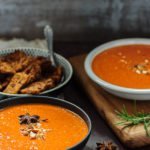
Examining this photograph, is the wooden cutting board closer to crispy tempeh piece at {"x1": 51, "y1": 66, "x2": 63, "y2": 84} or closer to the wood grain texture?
crispy tempeh piece at {"x1": 51, "y1": 66, "x2": 63, "y2": 84}

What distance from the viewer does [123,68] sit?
146 cm

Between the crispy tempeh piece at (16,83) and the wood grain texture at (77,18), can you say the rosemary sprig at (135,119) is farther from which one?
the wood grain texture at (77,18)

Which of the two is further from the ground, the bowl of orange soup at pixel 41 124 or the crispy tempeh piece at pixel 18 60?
the bowl of orange soup at pixel 41 124

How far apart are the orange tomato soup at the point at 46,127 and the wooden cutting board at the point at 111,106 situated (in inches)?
4.9

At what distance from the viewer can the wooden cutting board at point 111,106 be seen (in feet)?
4.20

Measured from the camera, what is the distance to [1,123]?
4.02ft

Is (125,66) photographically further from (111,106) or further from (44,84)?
(44,84)

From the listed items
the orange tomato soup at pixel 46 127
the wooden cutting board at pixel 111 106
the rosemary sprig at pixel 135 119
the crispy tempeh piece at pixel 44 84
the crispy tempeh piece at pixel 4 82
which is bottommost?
the wooden cutting board at pixel 111 106

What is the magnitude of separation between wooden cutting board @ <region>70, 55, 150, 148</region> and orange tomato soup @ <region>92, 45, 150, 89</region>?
60 millimetres

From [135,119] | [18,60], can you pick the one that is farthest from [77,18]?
[135,119]

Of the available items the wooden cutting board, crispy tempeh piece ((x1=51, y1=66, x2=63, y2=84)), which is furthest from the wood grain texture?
crispy tempeh piece ((x1=51, y1=66, x2=63, y2=84))

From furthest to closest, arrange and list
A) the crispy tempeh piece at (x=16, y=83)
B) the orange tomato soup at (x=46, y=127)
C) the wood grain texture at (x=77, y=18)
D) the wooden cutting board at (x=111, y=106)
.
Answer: the wood grain texture at (x=77, y=18) < the crispy tempeh piece at (x=16, y=83) < the wooden cutting board at (x=111, y=106) < the orange tomato soup at (x=46, y=127)

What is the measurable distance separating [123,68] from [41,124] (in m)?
0.35

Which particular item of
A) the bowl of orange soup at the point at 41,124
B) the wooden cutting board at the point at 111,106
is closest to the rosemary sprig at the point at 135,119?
the wooden cutting board at the point at 111,106
